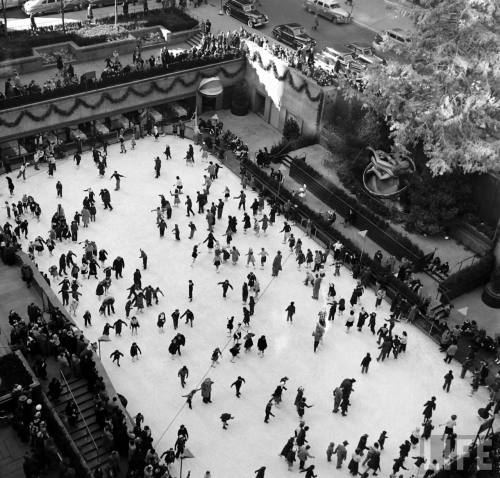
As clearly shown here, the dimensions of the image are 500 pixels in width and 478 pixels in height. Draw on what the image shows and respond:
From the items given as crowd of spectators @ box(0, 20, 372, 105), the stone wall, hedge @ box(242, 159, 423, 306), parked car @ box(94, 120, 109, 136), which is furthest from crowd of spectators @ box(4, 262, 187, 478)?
the stone wall

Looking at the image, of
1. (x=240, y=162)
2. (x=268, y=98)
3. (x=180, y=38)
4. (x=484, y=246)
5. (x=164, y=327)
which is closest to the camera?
(x=164, y=327)

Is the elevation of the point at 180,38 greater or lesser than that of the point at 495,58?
lesser

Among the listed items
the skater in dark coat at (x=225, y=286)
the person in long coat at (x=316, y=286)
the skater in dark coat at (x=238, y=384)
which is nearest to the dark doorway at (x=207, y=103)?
the skater in dark coat at (x=225, y=286)

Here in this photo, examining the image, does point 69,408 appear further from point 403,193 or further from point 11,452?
Answer: point 403,193

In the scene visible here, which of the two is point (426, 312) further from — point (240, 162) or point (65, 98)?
point (65, 98)

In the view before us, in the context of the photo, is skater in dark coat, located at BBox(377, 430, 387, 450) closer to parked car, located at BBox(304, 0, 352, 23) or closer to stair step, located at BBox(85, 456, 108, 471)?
stair step, located at BBox(85, 456, 108, 471)

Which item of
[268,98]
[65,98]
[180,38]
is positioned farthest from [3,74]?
[268,98]
